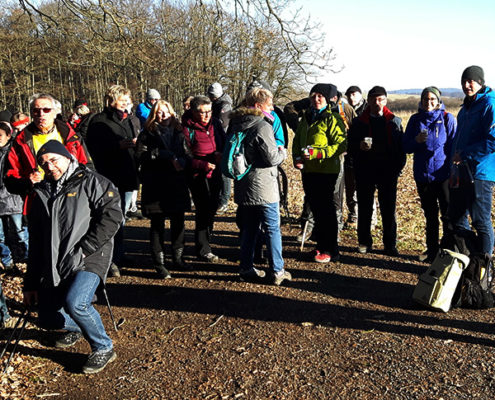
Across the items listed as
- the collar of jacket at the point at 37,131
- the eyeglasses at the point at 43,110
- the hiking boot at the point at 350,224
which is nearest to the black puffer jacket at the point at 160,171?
the collar of jacket at the point at 37,131

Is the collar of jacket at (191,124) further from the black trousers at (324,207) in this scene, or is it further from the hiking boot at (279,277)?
the hiking boot at (279,277)

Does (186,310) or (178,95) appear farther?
(178,95)

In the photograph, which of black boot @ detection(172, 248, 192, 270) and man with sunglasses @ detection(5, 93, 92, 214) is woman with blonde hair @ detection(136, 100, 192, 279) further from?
man with sunglasses @ detection(5, 93, 92, 214)

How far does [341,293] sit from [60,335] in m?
2.86

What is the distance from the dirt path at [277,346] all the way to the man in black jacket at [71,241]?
0.41 meters

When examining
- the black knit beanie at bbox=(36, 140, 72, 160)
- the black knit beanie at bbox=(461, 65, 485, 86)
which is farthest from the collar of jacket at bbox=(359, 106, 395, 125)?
the black knit beanie at bbox=(36, 140, 72, 160)

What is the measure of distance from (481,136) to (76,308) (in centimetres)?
428

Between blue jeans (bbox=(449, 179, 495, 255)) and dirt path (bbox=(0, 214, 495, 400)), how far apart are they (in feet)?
2.85

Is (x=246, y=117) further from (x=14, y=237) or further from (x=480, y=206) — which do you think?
(x=14, y=237)

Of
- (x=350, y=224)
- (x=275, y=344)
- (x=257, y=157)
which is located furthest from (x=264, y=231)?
(x=350, y=224)

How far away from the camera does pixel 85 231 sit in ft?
13.1

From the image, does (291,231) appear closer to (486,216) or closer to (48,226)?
(486,216)

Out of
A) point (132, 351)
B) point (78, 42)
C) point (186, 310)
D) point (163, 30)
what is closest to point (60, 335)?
point (132, 351)

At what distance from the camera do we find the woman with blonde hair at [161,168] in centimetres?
578
